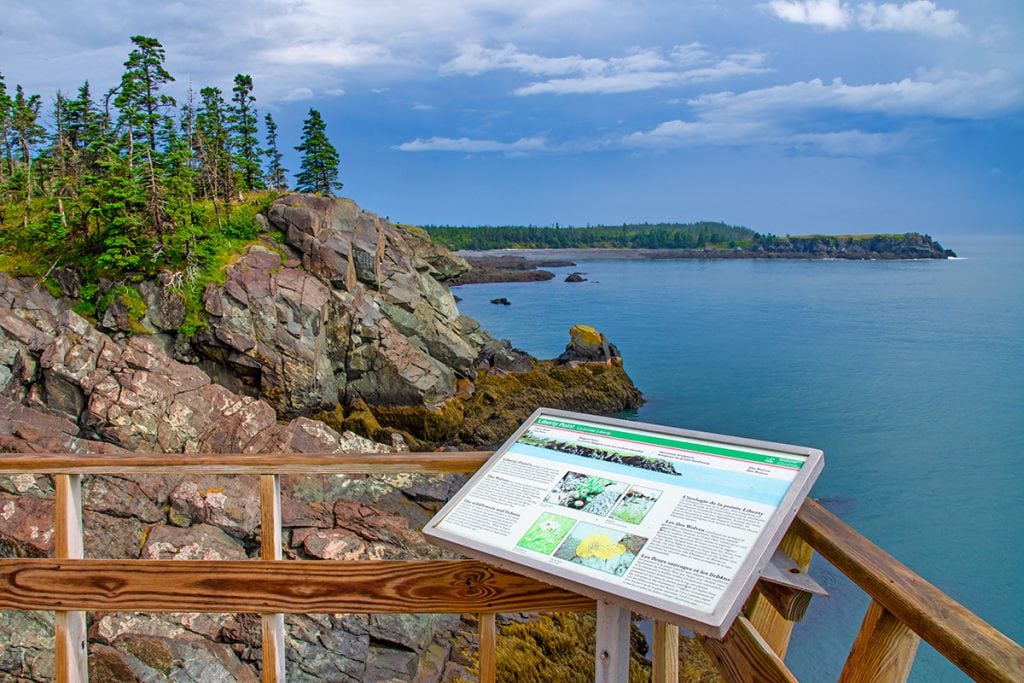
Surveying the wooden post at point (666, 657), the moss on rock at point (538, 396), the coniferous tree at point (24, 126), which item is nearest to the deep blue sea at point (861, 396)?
the moss on rock at point (538, 396)

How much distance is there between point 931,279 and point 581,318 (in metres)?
72.0

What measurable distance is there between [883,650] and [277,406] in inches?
843

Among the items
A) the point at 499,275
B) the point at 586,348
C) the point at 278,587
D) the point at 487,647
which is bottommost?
the point at 586,348

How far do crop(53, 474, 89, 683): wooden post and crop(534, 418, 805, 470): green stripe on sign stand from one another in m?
1.85

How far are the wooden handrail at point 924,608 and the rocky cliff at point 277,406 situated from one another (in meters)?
6.84

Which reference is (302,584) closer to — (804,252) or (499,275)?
(499,275)

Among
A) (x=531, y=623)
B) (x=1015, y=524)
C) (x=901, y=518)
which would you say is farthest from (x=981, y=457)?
(x=531, y=623)

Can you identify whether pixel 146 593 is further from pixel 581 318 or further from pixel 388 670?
pixel 581 318

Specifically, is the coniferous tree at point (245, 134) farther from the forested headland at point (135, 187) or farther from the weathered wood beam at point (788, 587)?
the weathered wood beam at point (788, 587)

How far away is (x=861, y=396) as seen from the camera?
1384 inches

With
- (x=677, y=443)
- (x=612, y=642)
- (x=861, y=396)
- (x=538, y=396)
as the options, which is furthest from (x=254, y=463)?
(x=861, y=396)

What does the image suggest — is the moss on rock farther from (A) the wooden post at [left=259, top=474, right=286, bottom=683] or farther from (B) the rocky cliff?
(A) the wooden post at [left=259, top=474, right=286, bottom=683]

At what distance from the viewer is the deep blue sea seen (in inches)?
730

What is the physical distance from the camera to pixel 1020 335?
177ft
